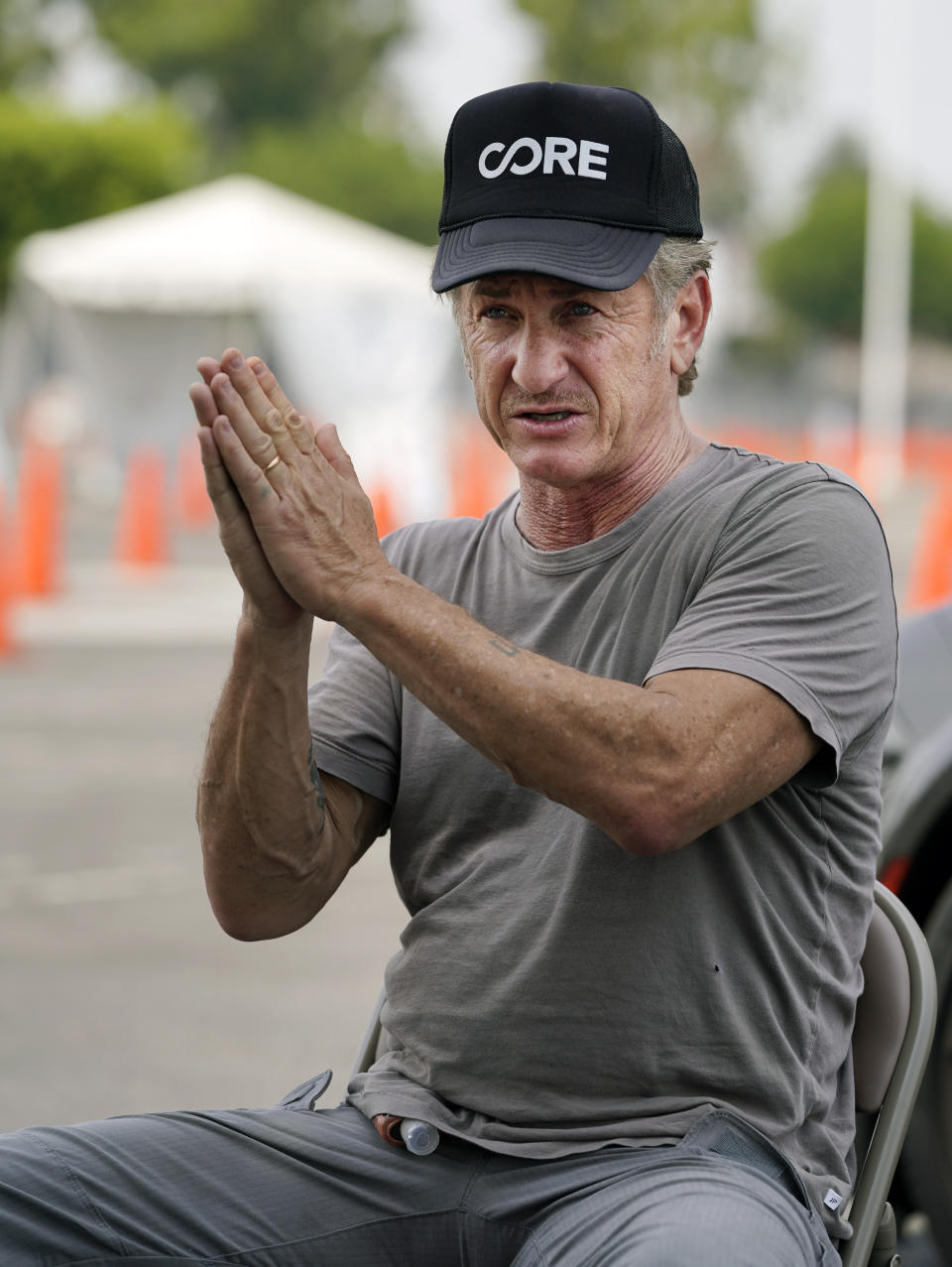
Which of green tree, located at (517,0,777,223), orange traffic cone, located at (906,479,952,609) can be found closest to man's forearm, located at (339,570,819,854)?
orange traffic cone, located at (906,479,952,609)

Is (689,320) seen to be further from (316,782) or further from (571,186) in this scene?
(316,782)

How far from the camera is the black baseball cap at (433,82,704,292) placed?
234 cm

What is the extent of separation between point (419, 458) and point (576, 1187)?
14.7 meters

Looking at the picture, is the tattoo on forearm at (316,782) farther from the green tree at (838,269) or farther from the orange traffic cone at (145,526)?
the green tree at (838,269)

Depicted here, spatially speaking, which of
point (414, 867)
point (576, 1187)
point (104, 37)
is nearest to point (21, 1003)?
point (414, 867)

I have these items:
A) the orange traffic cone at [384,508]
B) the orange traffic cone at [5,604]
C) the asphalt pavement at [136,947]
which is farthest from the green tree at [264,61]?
the asphalt pavement at [136,947]

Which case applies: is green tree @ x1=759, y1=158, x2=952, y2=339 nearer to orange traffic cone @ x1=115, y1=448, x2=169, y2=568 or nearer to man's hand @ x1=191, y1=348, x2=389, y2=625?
orange traffic cone @ x1=115, y1=448, x2=169, y2=568

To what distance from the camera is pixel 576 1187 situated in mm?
2098

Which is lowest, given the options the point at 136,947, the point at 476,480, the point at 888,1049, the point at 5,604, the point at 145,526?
the point at 136,947

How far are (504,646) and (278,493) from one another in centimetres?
32

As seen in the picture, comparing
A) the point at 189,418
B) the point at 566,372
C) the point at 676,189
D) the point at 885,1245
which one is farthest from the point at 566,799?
the point at 189,418

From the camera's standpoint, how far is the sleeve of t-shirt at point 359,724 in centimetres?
251

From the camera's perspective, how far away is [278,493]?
2178 mm

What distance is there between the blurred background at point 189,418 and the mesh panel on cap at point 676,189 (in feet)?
0.67
